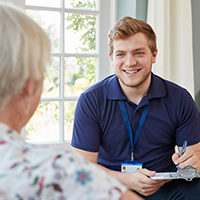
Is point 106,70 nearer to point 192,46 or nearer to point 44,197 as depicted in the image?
point 192,46

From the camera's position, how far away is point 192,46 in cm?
253

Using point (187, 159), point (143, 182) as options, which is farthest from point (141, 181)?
point (187, 159)

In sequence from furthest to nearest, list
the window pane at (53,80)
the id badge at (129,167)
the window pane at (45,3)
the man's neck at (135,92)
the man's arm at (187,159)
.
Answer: the window pane at (53,80) < the window pane at (45,3) < the man's neck at (135,92) < the id badge at (129,167) < the man's arm at (187,159)

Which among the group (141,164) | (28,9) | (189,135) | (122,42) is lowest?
(141,164)

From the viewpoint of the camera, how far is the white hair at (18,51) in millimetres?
702

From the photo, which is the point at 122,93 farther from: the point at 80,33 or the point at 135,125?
the point at 80,33

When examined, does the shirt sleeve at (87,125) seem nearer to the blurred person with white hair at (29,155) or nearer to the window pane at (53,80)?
the window pane at (53,80)

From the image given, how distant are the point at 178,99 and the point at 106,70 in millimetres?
932

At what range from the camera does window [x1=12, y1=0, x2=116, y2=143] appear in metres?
2.50

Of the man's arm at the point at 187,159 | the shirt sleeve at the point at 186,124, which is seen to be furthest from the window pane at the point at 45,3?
the man's arm at the point at 187,159

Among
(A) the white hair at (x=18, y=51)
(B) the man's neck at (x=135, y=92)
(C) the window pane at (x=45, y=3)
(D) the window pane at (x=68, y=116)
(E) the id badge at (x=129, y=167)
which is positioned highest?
(C) the window pane at (x=45, y=3)

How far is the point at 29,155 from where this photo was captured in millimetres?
701

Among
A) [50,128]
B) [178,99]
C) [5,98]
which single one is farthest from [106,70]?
[5,98]

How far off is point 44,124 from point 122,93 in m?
0.92
